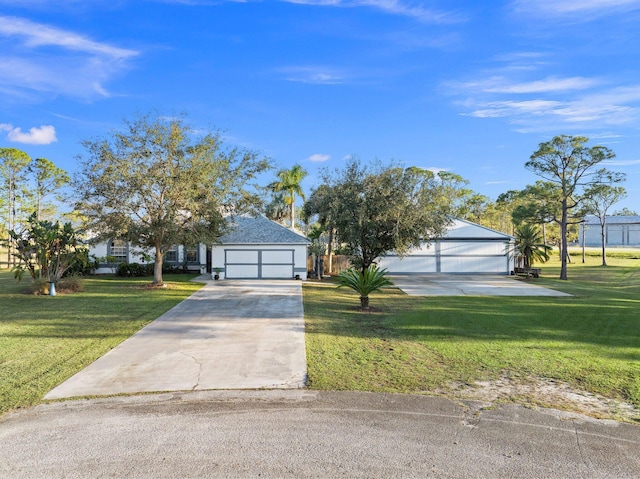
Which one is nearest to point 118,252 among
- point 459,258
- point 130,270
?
point 130,270

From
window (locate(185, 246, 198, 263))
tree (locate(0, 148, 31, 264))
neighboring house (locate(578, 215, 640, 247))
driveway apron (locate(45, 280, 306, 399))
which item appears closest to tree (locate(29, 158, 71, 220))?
tree (locate(0, 148, 31, 264))

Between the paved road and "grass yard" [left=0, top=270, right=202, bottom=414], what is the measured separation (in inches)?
50.4

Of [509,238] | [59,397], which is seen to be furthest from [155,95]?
[509,238]

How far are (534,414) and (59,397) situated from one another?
6157mm

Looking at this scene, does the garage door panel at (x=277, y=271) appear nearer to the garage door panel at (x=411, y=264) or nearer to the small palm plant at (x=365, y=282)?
the garage door panel at (x=411, y=264)

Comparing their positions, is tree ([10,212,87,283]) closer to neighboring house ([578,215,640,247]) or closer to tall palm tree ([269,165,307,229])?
tall palm tree ([269,165,307,229])

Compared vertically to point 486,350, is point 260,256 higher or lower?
higher

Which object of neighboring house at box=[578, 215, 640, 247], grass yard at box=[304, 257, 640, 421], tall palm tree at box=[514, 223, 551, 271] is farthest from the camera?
neighboring house at box=[578, 215, 640, 247]

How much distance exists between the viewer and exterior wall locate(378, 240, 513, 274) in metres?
29.2

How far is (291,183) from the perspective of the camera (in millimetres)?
42094

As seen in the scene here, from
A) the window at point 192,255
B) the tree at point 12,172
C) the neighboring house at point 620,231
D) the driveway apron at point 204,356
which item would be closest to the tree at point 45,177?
the tree at point 12,172

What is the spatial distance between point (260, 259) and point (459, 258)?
1350cm

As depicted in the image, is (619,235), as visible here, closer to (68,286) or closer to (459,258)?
(459,258)

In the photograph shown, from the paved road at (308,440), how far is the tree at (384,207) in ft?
44.0
